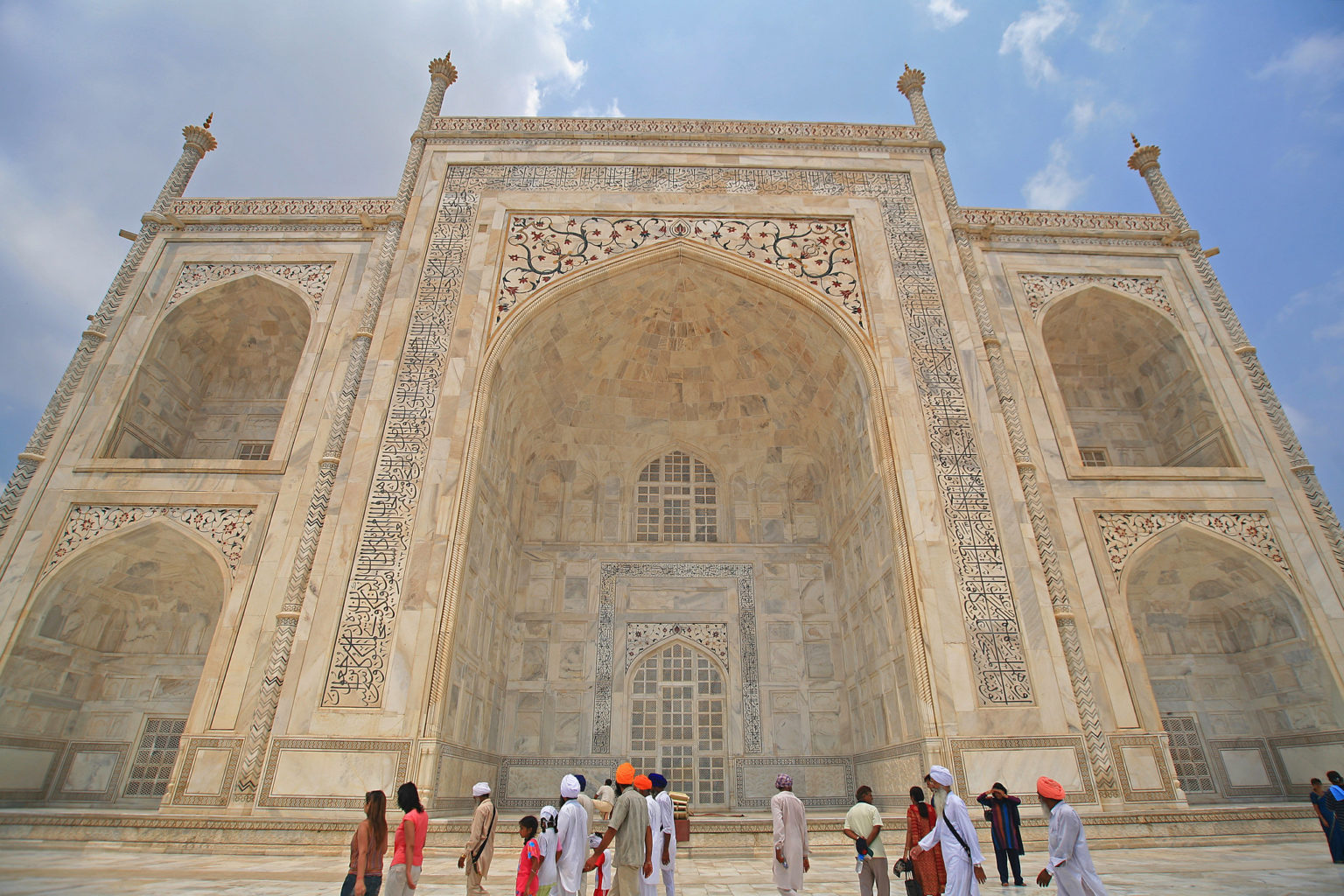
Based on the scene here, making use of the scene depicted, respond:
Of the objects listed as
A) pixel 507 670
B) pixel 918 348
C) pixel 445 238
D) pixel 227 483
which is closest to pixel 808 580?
pixel 918 348

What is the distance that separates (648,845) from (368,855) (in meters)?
1.40

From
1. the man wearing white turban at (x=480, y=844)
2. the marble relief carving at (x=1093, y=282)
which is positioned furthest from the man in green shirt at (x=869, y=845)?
the marble relief carving at (x=1093, y=282)

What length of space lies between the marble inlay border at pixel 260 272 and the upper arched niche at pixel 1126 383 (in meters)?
11.1

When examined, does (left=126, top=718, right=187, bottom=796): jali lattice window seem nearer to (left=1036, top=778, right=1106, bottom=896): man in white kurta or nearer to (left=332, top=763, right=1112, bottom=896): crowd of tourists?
(left=332, top=763, right=1112, bottom=896): crowd of tourists

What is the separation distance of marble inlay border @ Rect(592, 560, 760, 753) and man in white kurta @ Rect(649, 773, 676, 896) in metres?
6.65

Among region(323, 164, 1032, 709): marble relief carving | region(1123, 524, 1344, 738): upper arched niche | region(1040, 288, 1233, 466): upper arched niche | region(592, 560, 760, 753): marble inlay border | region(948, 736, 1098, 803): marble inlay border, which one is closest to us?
region(948, 736, 1098, 803): marble inlay border

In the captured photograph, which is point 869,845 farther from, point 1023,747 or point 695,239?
point 695,239

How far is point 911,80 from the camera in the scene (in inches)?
505

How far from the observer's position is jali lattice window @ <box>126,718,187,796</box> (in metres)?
9.53

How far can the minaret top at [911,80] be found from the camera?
12.8 metres

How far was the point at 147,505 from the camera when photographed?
9.20 meters

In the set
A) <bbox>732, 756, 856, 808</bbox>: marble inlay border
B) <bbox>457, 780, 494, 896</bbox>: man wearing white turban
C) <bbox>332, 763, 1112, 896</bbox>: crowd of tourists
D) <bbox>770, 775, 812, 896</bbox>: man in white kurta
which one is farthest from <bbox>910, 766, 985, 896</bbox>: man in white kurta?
<bbox>732, 756, 856, 808</bbox>: marble inlay border

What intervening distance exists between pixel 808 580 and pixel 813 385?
3.16 m

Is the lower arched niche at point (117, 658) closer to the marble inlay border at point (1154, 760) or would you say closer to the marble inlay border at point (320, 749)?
the marble inlay border at point (320, 749)
